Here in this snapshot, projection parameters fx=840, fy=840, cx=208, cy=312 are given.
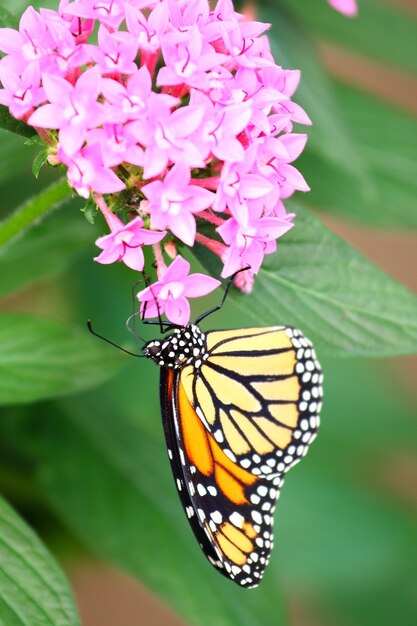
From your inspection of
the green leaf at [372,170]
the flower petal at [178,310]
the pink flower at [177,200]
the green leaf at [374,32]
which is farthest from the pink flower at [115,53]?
the green leaf at [374,32]

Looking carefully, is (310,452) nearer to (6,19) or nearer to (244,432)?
(244,432)

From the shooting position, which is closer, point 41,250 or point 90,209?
point 90,209

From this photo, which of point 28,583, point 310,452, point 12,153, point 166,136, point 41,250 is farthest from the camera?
point 310,452

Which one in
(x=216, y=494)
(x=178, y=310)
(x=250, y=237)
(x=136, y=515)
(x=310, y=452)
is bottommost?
(x=310, y=452)

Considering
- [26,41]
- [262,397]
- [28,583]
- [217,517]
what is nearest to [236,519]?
[217,517]

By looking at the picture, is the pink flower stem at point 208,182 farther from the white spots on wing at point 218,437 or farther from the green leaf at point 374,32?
the green leaf at point 374,32

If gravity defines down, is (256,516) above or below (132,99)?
below

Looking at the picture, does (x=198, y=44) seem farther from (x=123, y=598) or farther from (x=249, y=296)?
(x=123, y=598)

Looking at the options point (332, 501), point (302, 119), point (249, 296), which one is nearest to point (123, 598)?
point (332, 501)
